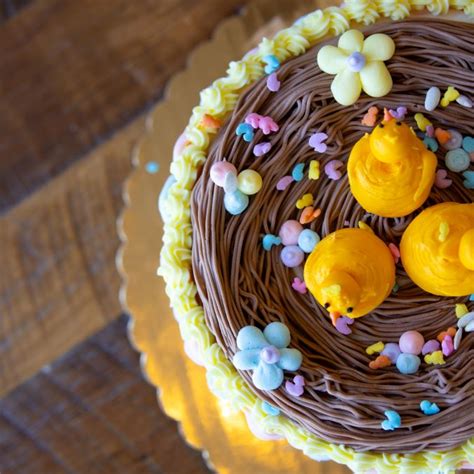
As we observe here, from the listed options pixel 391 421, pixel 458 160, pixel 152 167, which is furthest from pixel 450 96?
pixel 152 167

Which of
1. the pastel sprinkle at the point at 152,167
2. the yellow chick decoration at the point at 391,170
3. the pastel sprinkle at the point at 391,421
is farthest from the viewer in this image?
the pastel sprinkle at the point at 152,167

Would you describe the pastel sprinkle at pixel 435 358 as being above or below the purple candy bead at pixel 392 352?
below

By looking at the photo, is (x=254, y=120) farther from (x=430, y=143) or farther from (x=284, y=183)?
(x=430, y=143)

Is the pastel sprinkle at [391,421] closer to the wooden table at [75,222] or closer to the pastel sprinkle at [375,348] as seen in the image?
the pastel sprinkle at [375,348]

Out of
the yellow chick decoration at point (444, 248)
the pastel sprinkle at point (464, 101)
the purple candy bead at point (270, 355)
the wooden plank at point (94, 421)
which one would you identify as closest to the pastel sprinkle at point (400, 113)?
the pastel sprinkle at point (464, 101)

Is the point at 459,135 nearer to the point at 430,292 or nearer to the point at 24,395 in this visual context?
the point at 430,292

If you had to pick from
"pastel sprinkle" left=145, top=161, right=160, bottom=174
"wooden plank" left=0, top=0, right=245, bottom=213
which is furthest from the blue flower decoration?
"wooden plank" left=0, top=0, right=245, bottom=213

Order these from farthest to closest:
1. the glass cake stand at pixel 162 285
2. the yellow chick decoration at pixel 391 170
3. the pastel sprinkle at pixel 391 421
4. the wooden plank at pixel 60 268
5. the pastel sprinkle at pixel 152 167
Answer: the wooden plank at pixel 60 268, the pastel sprinkle at pixel 152 167, the glass cake stand at pixel 162 285, the pastel sprinkle at pixel 391 421, the yellow chick decoration at pixel 391 170

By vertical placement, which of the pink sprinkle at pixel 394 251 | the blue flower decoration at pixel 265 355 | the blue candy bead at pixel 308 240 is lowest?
the blue flower decoration at pixel 265 355
